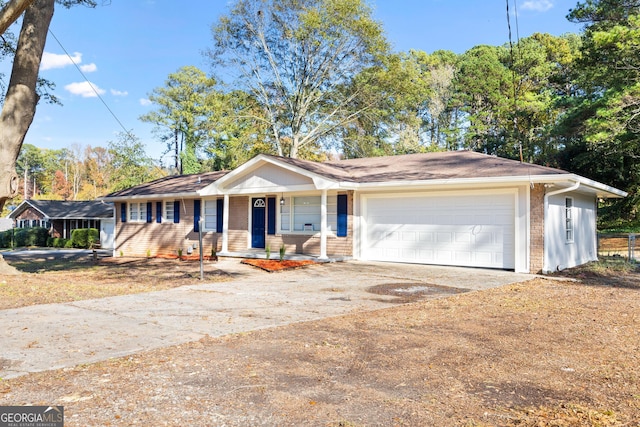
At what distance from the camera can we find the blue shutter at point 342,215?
15078 mm

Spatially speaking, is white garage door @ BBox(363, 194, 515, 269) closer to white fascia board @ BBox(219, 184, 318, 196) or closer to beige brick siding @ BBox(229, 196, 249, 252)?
white fascia board @ BBox(219, 184, 318, 196)

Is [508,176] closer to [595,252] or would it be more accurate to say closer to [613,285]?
[613,285]

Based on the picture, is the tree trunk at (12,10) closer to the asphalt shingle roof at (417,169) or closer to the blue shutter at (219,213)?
the asphalt shingle roof at (417,169)

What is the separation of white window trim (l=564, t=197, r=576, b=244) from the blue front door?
391 inches

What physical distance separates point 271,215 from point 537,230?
9.02 meters

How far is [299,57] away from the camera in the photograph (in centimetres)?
3128

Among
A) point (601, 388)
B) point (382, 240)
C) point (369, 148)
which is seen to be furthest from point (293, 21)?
point (601, 388)

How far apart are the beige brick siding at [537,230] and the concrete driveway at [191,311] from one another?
0.59 meters

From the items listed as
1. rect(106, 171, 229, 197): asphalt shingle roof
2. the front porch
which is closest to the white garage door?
the front porch

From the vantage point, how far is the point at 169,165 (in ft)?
156

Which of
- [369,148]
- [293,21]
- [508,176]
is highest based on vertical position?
[293,21]

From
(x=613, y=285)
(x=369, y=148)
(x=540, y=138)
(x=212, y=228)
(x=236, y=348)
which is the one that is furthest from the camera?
(x=369, y=148)

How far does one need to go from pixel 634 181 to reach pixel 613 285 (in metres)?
18.5

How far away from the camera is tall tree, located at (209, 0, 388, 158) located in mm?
29250
